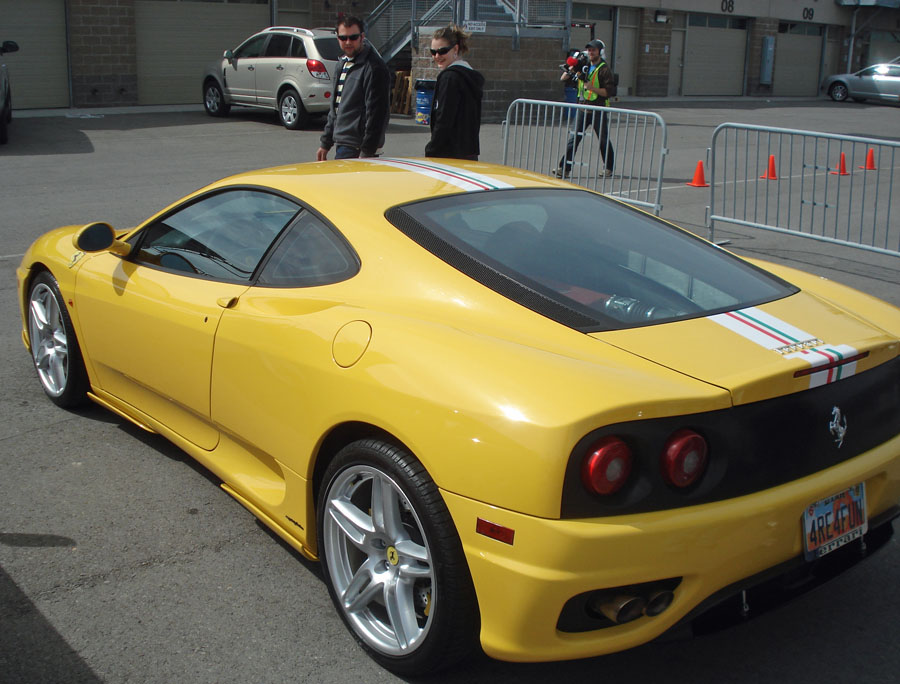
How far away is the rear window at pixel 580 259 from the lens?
3.00m

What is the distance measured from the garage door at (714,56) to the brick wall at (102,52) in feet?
69.2

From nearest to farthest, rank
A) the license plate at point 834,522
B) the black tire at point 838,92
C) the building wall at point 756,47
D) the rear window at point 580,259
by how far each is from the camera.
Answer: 1. the license plate at point 834,522
2. the rear window at point 580,259
3. the black tire at point 838,92
4. the building wall at point 756,47

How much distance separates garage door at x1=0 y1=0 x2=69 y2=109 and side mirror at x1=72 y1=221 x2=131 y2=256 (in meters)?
18.8

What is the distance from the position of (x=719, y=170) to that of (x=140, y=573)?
541 inches

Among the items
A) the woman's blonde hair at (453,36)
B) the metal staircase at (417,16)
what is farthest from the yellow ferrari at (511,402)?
the metal staircase at (417,16)

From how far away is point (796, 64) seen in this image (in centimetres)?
4081

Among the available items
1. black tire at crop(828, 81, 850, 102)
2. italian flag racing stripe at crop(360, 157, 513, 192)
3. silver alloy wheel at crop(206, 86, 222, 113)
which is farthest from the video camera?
black tire at crop(828, 81, 850, 102)

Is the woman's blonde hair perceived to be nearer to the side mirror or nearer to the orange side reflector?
the side mirror

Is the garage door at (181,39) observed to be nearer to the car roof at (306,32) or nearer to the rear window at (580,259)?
the car roof at (306,32)

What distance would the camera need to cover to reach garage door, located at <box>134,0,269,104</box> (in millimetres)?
22594

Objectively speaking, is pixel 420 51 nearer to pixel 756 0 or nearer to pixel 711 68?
pixel 711 68

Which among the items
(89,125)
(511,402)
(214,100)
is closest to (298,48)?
(214,100)

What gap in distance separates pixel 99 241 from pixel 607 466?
8.49 feet

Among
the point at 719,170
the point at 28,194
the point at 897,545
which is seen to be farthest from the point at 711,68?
the point at 897,545
